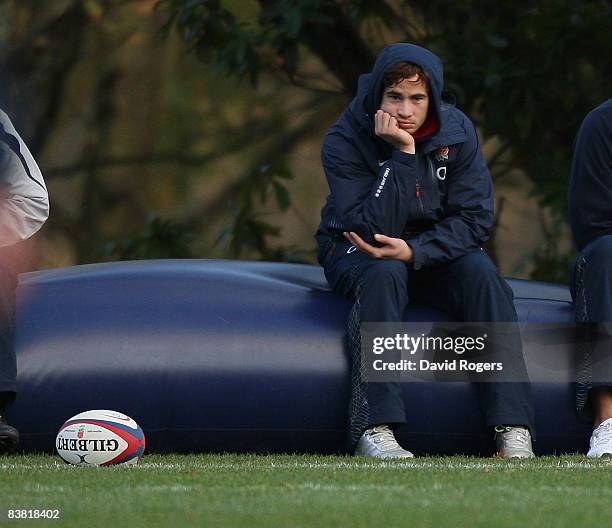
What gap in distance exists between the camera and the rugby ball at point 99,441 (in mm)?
4719

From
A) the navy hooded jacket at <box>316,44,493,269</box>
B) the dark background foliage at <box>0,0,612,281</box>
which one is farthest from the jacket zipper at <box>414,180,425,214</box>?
the dark background foliage at <box>0,0,612,281</box>

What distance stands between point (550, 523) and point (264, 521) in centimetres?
65

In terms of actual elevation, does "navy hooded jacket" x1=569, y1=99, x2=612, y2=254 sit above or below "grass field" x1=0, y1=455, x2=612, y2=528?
above

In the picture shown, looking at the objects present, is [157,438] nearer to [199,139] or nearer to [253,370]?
[253,370]

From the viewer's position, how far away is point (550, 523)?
3.61 meters

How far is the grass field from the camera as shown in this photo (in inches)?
144

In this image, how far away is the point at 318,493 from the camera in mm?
4031

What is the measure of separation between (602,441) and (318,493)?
55.0 inches

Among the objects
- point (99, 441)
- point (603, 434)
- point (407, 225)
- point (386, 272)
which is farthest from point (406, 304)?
point (99, 441)

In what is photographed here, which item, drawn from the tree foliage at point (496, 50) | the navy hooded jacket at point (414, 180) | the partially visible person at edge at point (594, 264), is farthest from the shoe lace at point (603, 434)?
the tree foliage at point (496, 50)

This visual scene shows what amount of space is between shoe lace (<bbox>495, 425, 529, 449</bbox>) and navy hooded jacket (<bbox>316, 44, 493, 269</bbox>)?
61 cm

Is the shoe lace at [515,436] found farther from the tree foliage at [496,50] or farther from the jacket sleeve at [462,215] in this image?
the tree foliage at [496,50]

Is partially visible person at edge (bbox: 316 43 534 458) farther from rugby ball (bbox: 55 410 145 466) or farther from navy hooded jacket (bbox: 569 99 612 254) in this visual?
rugby ball (bbox: 55 410 145 466)

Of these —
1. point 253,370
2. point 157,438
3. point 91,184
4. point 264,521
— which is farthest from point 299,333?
point 91,184
